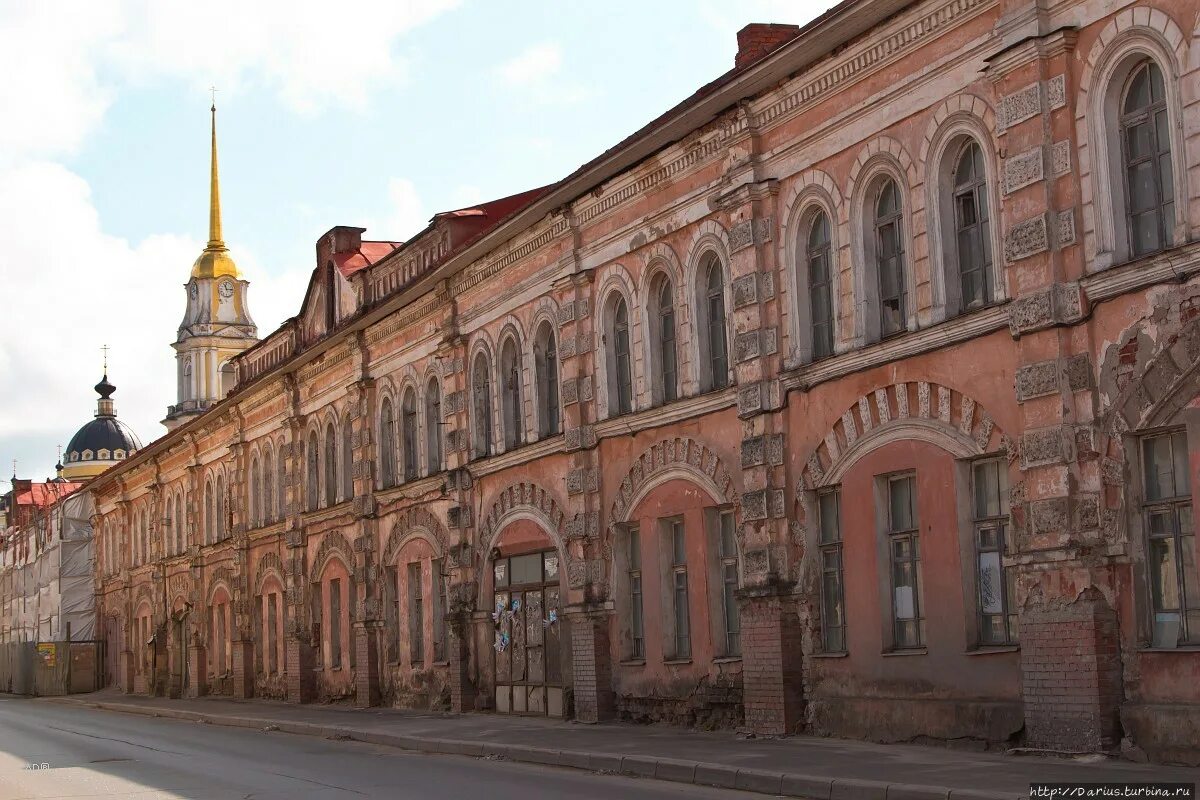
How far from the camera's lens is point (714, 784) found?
1573 cm

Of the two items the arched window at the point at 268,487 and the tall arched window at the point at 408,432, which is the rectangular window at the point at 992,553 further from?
the arched window at the point at 268,487

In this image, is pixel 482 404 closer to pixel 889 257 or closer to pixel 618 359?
pixel 618 359

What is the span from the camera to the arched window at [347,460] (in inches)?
1425

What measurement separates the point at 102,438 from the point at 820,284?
348 feet

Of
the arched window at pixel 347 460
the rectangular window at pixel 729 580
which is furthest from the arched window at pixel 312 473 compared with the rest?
the rectangular window at pixel 729 580

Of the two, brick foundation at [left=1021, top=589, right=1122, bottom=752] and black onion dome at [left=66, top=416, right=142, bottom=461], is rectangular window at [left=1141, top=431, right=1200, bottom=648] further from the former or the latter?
black onion dome at [left=66, top=416, right=142, bottom=461]

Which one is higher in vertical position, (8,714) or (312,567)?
(312,567)

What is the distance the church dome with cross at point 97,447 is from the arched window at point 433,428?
3502 inches

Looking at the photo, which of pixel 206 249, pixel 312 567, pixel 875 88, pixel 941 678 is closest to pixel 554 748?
pixel 941 678

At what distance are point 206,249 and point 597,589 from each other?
3559 inches

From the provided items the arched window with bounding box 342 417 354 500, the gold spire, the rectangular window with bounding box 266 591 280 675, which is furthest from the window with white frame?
the gold spire

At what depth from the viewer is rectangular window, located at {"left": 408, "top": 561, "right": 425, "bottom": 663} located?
3203 cm

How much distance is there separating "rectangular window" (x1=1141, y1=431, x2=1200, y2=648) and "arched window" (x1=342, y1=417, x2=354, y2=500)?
24.0 meters

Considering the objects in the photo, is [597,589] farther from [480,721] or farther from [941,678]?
[941,678]
